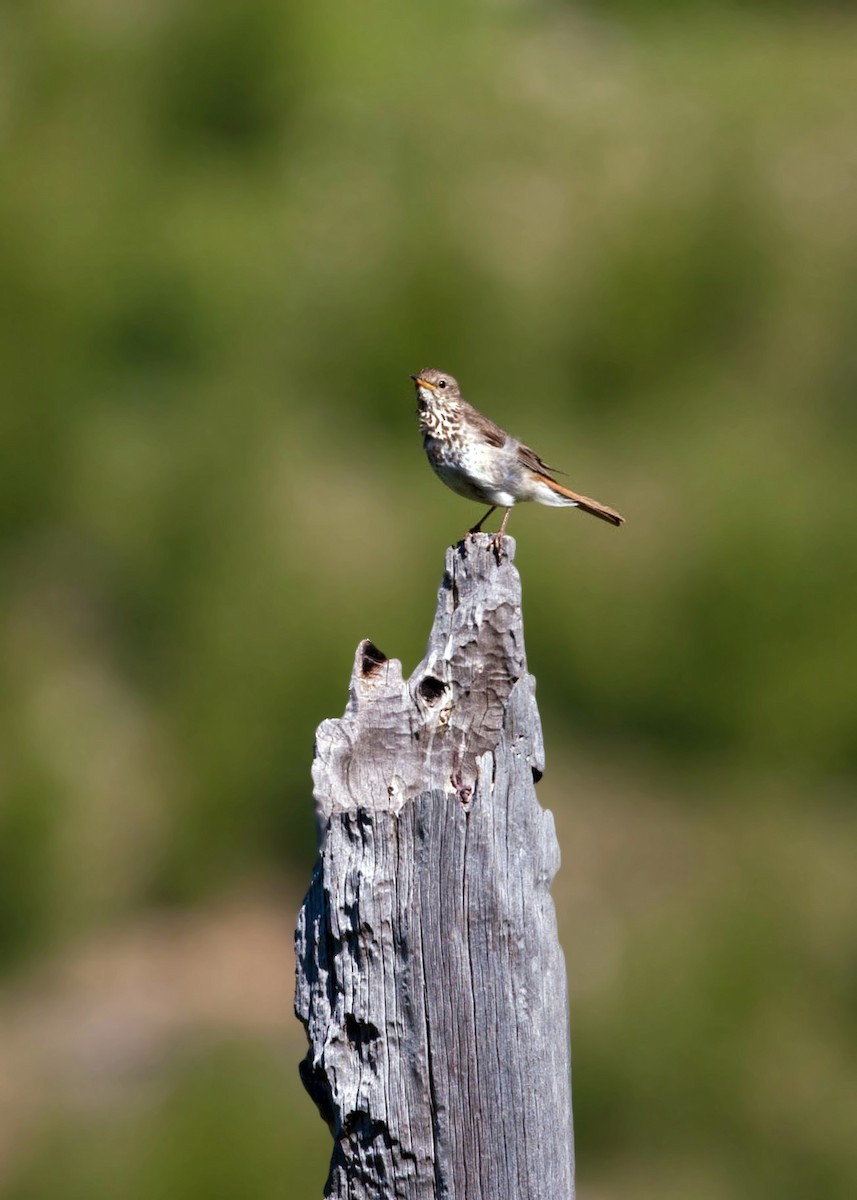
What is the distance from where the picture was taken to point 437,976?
136 inches

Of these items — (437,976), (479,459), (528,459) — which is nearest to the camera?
(437,976)

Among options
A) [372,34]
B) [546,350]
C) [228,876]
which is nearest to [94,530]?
[228,876]

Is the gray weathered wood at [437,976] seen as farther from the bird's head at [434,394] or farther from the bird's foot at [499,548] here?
the bird's head at [434,394]

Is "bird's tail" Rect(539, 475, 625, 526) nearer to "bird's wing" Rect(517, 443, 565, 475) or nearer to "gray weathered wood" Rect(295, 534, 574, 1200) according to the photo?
"bird's wing" Rect(517, 443, 565, 475)

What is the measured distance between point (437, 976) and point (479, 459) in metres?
3.13

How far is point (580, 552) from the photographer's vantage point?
32.9 feet

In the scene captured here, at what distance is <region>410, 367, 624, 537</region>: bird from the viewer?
20.5ft

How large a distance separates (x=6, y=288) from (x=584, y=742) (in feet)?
17.7

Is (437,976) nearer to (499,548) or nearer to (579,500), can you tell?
(499,548)

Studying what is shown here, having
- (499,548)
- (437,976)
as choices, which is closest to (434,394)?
(499,548)

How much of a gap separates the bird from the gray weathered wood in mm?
2698

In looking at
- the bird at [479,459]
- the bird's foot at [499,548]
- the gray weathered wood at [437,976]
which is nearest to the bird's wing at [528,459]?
the bird at [479,459]

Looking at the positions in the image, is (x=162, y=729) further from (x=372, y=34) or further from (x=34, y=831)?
(x=372, y=34)

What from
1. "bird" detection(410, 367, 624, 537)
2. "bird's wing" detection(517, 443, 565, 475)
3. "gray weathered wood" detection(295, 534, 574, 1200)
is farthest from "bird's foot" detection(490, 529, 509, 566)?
"bird's wing" detection(517, 443, 565, 475)
